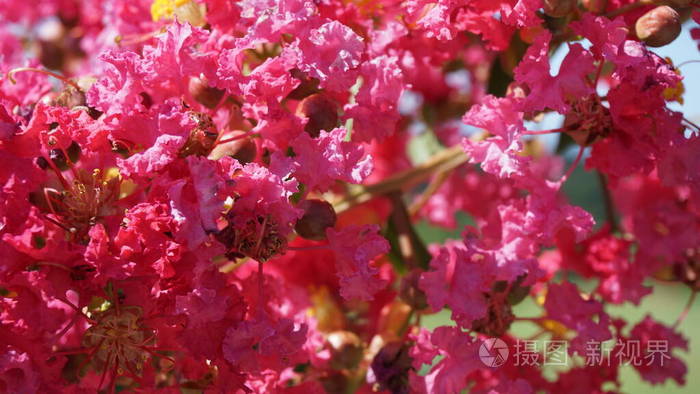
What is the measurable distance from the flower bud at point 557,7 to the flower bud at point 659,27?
0.10 metres

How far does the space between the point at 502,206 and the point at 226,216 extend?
391 millimetres

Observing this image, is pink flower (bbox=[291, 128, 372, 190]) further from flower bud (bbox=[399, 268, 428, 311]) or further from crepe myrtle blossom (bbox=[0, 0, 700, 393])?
flower bud (bbox=[399, 268, 428, 311])

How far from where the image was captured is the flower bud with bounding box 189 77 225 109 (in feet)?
3.56

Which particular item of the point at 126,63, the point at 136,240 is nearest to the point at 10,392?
the point at 136,240

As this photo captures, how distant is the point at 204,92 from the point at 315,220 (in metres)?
0.23

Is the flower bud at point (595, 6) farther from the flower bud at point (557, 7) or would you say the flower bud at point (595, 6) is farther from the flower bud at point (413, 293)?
the flower bud at point (413, 293)

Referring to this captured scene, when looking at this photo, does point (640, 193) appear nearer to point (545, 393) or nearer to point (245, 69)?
point (545, 393)

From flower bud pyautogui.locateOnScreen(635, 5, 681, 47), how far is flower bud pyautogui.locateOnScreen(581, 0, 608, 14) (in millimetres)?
57

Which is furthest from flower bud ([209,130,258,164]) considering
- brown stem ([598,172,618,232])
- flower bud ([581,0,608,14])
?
brown stem ([598,172,618,232])

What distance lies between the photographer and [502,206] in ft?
3.71

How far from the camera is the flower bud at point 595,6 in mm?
1096

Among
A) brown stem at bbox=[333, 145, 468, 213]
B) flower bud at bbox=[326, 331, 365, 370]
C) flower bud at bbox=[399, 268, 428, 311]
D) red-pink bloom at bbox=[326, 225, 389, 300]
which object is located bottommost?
flower bud at bbox=[326, 331, 365, 370]

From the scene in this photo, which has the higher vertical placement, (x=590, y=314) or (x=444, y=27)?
(x=444, y=27)

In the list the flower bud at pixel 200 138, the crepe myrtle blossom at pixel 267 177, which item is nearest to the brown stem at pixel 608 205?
the crepe myrtle blossom at pixel 267 177
